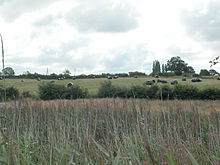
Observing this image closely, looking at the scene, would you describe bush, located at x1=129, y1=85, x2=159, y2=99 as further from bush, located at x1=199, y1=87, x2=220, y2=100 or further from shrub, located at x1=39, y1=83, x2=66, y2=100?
shrub, located at x1=39, y1=83, x2=66, y2=100

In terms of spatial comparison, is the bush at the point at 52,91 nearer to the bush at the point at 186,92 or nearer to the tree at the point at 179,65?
the bush at the point at 186,92

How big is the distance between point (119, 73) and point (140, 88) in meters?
42.5

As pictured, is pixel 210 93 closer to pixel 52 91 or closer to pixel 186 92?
pixel 186 92

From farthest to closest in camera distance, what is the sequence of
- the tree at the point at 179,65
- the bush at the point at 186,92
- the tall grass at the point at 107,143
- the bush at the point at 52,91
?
the tree at the point at 179,65 < the bush at the point at 52,91 < the bush at the point at 186,92 < the tall grass at the point at 107,143

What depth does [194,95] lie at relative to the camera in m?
19.8

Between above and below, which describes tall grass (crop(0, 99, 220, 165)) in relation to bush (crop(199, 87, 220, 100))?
above

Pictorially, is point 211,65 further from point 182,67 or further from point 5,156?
point 182,67

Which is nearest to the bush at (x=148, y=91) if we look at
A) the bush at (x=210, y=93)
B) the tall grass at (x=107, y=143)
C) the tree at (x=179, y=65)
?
the bush at (x=210, y=93)

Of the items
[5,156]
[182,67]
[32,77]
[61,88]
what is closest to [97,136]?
[5,156]

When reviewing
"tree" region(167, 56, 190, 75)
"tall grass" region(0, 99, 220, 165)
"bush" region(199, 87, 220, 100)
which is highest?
"tree" region(167, 56, 190, 75)

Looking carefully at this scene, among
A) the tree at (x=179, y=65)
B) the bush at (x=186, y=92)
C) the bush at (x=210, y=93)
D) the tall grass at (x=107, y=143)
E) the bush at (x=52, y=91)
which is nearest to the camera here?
the tall grass at (x=107, y=143)

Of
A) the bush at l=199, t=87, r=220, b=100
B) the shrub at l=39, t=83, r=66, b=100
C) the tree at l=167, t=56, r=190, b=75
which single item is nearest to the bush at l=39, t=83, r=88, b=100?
the shrub at l=39, t=83, r=66, b=100

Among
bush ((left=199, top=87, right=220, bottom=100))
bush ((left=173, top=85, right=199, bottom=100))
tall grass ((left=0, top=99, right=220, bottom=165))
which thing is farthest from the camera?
bush ((left=199, top=87, right=220, bottom=100))

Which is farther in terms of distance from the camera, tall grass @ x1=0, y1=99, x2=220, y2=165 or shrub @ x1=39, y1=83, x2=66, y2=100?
shrub @ x1=39, y1=83, x2=66, y2=100
